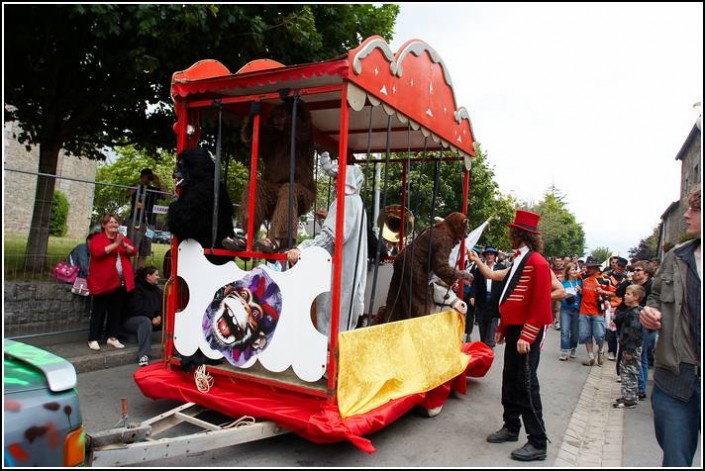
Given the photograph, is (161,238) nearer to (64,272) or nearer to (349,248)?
(64,272)

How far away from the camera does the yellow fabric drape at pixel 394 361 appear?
13.7 ft

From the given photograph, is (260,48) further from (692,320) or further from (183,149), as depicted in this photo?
(692,320)

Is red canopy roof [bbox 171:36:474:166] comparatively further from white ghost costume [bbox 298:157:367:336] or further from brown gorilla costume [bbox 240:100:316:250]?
white ghost costume [bbox 298:157:367:336]

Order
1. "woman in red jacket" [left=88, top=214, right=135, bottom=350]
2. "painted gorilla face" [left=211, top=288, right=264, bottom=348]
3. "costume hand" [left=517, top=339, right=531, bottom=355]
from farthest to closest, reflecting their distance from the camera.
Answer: "woman in red jacket" [left=88, top=214, right=135, bottom=350] → "painted gorilla face" [left=211, top=288, right=264, bottom=348] → "costume hand" [left=517, top=339, right=531, bottom=355]

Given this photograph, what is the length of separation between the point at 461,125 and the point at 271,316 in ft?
11.6

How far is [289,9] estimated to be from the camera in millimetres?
8125

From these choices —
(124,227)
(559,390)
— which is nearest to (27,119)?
(124,227)

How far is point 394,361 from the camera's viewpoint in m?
4.66

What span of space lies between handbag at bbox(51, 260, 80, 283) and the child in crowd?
6.84m

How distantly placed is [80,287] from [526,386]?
18.3 ft

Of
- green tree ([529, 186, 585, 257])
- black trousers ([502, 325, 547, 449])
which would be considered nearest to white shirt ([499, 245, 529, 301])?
black trousers ([502, 325, 547, 449])

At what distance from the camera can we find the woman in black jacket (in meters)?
6.59

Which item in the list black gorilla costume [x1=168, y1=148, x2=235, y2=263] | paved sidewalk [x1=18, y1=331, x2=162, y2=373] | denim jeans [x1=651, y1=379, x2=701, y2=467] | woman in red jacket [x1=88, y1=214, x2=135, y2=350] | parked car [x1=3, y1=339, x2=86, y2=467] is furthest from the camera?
woman in red jacket [x1=88, y1=214, x2=135, y2=350]

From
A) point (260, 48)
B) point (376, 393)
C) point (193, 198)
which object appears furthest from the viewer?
point (260, 48)
